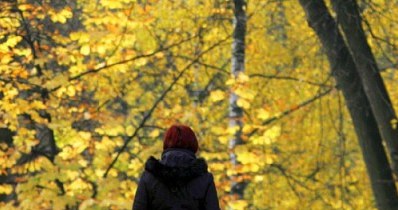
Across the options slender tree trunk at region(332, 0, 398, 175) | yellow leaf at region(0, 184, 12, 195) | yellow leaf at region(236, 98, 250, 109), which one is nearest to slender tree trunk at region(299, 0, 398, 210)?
slender tree trunk at region(332, 0, 398, 175)

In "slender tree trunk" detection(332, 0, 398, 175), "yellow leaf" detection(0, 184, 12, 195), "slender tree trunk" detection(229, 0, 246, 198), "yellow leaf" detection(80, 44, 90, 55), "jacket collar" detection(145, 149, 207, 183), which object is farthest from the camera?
"slender tree trunk" detection(229, 0, 246, 198)

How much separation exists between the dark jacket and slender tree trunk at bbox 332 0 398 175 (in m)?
4.21

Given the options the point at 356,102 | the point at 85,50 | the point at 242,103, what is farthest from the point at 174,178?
the point at 356,102

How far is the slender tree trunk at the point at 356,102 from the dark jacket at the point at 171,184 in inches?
192

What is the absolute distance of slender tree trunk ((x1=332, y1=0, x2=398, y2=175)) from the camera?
7.99 metres

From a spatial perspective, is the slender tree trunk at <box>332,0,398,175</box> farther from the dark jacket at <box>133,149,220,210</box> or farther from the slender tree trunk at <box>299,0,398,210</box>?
the dark jacket at <box>133,149,220,210</box>

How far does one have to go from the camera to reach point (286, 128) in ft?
52.5

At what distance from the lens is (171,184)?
13.7ft

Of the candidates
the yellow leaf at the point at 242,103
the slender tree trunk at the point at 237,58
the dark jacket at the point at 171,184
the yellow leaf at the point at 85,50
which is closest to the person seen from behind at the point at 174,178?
the dark jacket at the point at 171,184

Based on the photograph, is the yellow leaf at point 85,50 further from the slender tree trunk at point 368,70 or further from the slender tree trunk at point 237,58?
the slender tree trunk at point 368,70

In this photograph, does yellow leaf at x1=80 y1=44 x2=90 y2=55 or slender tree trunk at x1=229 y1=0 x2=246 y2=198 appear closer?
yellow leaf at x1=80 y1=44 x2=90 y2=55

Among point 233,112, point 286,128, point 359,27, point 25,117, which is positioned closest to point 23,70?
point 25,117

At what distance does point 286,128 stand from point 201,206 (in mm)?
11936

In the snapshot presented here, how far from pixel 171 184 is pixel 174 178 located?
0.20 ft
